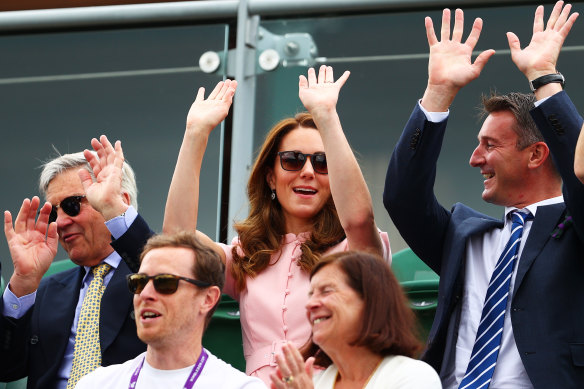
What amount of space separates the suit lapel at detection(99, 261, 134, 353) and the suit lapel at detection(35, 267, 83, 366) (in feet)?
0.64

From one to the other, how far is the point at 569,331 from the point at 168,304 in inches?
50.4

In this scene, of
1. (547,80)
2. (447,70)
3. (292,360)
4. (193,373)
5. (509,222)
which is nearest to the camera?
(292,360)

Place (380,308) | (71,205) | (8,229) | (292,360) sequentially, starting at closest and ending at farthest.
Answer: (292,360) < (380,308) < (8,229) < (71,205)

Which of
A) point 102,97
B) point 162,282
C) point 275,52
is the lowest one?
point 162,282

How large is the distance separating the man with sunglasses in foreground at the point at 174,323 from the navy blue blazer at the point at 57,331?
471mm

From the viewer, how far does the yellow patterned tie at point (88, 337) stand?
3945 millimetres

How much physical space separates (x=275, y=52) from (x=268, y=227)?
149cm

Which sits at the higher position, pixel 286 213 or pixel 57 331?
pixel 286 213

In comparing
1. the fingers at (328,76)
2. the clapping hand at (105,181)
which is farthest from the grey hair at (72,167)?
the fingers at (328,76)

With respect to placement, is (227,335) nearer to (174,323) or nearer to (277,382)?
(174,323)

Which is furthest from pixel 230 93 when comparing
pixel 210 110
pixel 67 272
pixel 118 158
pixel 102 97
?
pixel 102 97

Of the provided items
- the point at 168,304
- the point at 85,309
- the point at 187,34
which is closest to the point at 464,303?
the point at 168,304

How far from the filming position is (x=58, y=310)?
4191mm

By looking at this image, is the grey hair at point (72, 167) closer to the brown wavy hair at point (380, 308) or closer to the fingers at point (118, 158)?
the fingers at point (118, 158)
